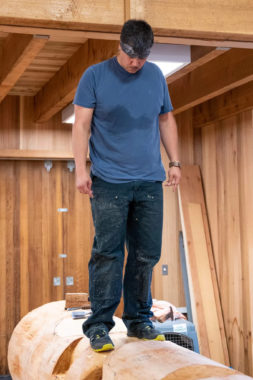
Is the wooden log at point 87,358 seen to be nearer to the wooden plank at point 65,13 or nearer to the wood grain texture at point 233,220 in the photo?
the wooden plank at point 65,13

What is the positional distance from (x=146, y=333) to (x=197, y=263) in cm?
347

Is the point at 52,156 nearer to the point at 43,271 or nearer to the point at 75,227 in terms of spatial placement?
the point at 75,227

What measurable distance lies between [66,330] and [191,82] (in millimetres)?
2808

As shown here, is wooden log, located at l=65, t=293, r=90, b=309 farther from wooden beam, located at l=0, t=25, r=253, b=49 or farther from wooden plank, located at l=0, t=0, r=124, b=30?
wooden plank, located at l=0, t=0, r=124, b=30

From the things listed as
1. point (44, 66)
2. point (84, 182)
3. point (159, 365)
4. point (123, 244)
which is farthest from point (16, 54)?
point (159, 365)

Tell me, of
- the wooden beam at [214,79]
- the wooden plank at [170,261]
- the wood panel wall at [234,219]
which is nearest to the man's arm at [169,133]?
the wooden beam at [214,79]

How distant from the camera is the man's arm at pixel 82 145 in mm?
2479

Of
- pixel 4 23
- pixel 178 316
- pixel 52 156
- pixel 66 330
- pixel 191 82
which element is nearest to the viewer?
pixel 4 23

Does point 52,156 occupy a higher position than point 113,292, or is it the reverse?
point 52,156

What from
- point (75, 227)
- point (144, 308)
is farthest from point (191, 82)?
point (144, 308)

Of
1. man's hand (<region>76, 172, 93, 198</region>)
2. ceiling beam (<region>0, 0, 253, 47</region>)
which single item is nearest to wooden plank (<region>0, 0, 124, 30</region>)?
ceiling beam (<region>0, 0, 253, 47</region>)

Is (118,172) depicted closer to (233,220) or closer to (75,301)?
(75,301)

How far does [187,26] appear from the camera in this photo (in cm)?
254

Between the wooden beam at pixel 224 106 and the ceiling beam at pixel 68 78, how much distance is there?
1.65 meters
